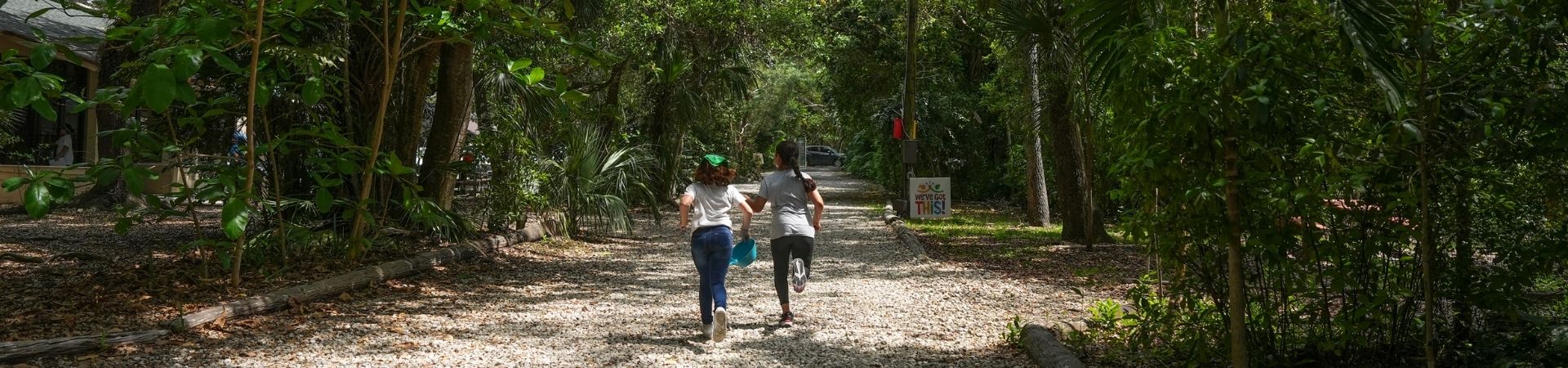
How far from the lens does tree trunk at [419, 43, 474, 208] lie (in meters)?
11.5

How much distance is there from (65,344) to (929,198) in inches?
539

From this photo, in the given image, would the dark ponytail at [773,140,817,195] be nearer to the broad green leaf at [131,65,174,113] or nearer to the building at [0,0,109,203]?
the broad green leaf at [131,65,174,113]

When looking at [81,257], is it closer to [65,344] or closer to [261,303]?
[261,303]

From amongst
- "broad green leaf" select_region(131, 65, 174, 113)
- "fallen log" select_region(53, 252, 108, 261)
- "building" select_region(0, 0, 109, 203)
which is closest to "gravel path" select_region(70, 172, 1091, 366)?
"broad green leaf" select_region(131, 65, 174, 113)

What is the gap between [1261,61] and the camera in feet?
13.3

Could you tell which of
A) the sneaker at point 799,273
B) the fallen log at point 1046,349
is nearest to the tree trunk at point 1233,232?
the fallen log at point 1046,349

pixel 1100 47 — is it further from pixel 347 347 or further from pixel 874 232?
pixel 874 232

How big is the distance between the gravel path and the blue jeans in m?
0.26

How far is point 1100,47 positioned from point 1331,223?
1260 mm

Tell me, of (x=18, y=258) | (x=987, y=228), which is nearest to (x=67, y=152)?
(x=18, y=258)

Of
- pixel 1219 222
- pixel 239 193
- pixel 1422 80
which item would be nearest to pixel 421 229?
pixel 239 193

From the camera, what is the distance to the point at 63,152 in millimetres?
17203

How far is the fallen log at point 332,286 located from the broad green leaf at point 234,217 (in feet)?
1.94

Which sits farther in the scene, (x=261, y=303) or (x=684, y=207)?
(x=261, y=303)
